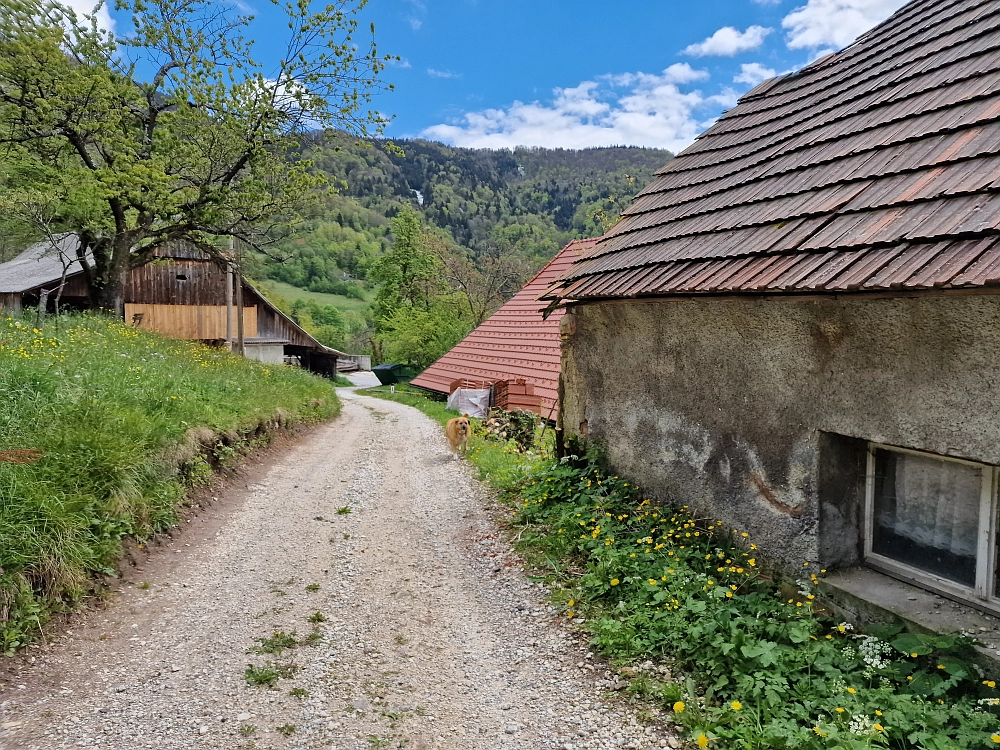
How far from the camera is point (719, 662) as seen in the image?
351 centimetres

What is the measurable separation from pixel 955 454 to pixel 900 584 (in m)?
1.04

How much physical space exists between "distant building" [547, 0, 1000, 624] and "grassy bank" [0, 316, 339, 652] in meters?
4.71

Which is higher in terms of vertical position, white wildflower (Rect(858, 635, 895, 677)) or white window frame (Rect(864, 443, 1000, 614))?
white window frame (Rect(864, 443, 1000, 614))

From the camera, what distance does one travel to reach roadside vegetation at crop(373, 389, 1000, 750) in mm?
2850

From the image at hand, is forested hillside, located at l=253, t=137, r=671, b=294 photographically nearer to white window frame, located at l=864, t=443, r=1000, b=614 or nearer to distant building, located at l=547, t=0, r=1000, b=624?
distant building, located at l=547, t=0, r=1000, b=624

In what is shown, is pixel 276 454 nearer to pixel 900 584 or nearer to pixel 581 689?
pixel 581 689

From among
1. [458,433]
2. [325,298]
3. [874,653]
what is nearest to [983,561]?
[874,653]

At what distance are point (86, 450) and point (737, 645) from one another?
558 cm

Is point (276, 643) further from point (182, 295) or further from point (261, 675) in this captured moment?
point (182, 295)

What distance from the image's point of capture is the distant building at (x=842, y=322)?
3350mm

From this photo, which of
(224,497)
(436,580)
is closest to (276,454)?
(224,497)

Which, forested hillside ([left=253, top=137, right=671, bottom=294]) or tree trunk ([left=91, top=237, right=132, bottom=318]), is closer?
tree trunk ([left=91, top=237, right=132, bottom=318])

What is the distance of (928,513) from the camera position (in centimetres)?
370

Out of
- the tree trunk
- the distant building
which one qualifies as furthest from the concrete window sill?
the tree trunk
